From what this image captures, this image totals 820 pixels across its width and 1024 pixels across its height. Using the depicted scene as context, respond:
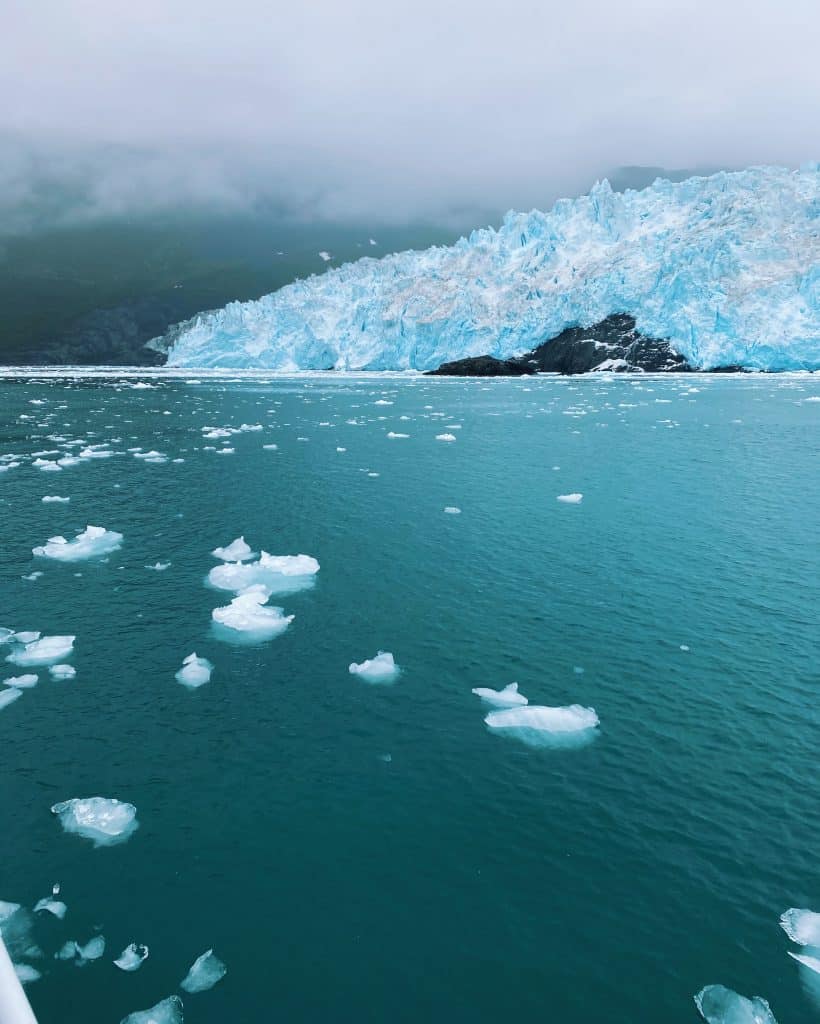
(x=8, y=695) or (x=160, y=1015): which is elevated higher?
(x=8, y=695)

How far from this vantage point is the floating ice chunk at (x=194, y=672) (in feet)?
37.3

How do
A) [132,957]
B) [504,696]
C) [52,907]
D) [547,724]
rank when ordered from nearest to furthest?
1. [132,957]
2. [52,907]
3. [547,724]
4. [504,696]

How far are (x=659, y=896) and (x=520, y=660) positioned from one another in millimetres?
5189

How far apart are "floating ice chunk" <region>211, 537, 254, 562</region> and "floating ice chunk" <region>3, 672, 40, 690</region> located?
20.6 feet

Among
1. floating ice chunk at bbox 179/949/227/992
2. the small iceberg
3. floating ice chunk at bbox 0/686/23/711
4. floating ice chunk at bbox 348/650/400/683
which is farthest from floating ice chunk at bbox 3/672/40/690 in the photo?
the small iceberg

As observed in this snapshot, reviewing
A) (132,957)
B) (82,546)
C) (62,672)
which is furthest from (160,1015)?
(82,546)

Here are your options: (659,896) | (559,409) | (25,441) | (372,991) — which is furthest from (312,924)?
(559,409)

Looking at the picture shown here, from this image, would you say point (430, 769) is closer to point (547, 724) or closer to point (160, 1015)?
point (547, 724)

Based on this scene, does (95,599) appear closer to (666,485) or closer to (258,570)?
(258,570)

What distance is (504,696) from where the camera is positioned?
1077cm

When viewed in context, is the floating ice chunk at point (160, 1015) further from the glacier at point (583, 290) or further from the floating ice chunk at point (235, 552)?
the glacier at point (583, 290)

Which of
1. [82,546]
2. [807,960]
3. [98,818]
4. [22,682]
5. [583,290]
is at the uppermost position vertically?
[583,290]

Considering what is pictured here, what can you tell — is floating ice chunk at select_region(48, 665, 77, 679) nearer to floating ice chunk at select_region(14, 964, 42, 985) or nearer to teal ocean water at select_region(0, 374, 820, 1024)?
teal ocean water at select_region(0, 374, 820, 1024)

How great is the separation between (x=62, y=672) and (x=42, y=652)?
92 cm
